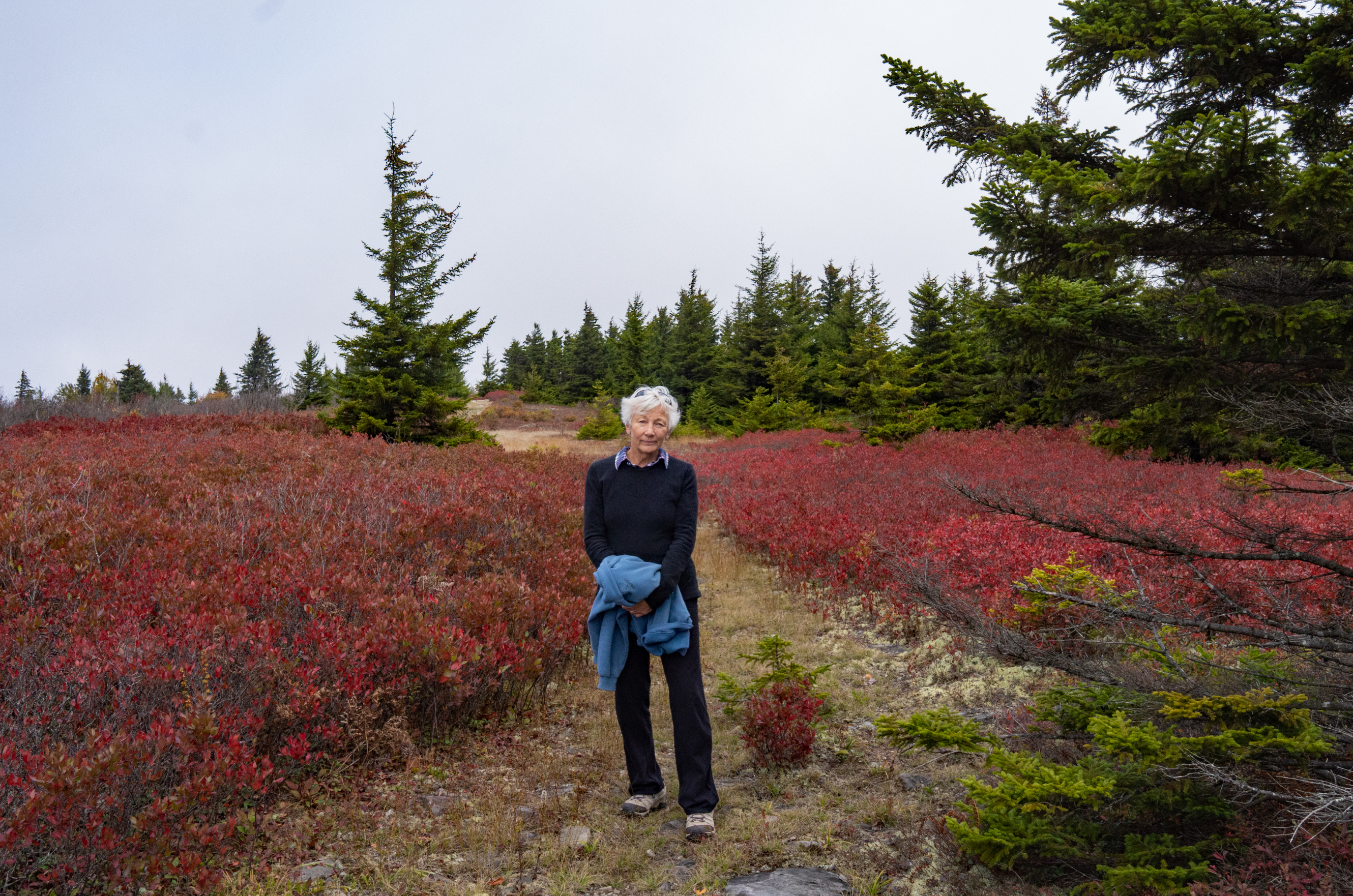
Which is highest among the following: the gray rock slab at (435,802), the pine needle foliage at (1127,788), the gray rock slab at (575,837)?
the pine needle foliage at (1127,788)

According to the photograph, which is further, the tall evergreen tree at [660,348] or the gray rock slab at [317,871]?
the tall evergreen tree at [660,348]

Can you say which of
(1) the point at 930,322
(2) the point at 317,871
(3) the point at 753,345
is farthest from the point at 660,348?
(2) the point at 317,871

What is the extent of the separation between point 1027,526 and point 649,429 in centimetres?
589

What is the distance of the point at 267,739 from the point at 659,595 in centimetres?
221

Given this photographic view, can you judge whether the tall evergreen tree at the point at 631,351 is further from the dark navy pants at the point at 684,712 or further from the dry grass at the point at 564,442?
the dark navy pants at the point at 684,712

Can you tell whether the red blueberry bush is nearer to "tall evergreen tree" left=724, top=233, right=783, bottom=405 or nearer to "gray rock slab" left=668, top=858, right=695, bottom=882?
"gray rock slab" left=668, top=858, right=695, bottom=882

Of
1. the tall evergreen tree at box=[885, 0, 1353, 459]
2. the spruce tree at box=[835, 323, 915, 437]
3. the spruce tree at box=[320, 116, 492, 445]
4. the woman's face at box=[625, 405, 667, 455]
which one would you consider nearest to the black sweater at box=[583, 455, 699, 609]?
the woman's face at box=[625, 405, 667, 455]

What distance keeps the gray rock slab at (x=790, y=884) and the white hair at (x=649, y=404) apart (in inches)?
83.4

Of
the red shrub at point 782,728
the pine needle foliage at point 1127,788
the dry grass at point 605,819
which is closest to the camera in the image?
the pine needle foliage at point 1127,788

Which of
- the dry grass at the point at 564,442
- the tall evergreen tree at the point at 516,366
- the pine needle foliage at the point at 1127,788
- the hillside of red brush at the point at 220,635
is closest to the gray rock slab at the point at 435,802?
the hillside of red brush at the point at 220,635

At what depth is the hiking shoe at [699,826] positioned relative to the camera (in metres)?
3.55

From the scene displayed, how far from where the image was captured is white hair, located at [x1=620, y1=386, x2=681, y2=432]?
3631mm

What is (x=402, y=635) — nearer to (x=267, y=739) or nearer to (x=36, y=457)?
(x=267, y=739)

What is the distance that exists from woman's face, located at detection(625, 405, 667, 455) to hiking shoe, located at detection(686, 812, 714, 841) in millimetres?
1860
